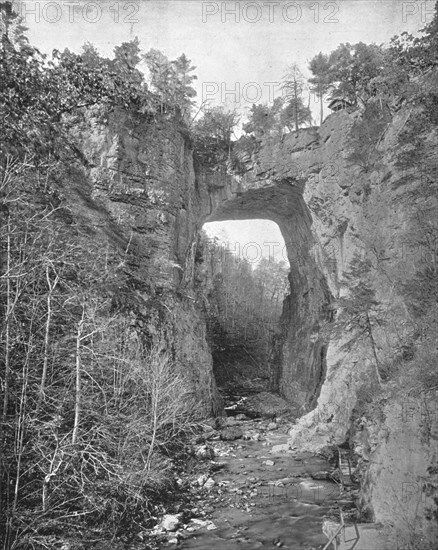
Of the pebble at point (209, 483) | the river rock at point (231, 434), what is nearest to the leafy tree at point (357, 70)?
the river rock at point (231, 434)

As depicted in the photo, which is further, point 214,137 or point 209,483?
point 214,137

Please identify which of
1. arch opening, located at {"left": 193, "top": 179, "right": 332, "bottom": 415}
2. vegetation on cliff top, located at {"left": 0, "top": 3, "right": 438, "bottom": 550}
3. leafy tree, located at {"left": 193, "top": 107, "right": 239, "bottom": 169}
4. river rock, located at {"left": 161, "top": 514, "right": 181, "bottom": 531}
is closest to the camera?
vegetation on cliff top, located at {"left": 0, "top": 3, "right": 438, "bottom": 550}

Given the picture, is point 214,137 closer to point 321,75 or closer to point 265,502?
point 321,75

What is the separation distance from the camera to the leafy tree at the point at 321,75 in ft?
76.9

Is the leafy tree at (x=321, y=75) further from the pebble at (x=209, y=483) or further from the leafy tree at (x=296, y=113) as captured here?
the pebble at (x=209, y=483)

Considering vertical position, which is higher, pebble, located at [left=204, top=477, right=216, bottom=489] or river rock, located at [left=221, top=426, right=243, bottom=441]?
pebble, located at [left=204, top=477, right=216, bottom=489]

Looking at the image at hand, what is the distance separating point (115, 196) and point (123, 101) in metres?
5.41

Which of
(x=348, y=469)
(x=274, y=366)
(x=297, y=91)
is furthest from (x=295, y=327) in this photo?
(x=297, y=91)

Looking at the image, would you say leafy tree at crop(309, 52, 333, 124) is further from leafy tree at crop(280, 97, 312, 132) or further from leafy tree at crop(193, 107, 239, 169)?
leafy tree at crop(193, 107, 239, 169)

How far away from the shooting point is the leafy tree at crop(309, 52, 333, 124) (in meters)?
23.4

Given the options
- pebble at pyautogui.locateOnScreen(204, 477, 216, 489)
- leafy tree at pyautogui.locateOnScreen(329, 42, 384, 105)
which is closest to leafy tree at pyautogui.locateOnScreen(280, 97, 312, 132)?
leafy tree at pyautogui.locateOnScreen(329, 42, 384, 105)

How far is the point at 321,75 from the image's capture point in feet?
78.5

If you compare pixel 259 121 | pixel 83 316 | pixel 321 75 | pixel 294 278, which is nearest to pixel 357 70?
pixel 321 75

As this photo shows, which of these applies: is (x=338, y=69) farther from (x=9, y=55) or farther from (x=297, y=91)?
(x=9, y=55)
